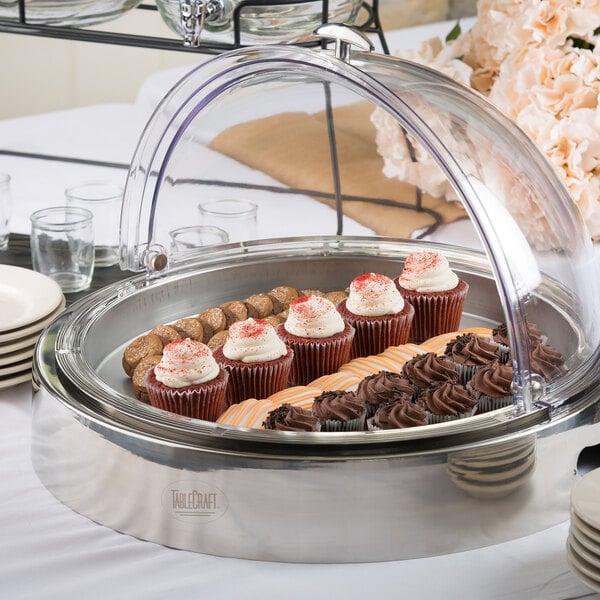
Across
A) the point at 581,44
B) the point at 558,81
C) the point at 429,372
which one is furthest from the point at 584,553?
the point at 581,44

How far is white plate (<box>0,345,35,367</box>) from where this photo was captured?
1.80 m

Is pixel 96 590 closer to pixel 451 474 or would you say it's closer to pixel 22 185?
pixel 451 474

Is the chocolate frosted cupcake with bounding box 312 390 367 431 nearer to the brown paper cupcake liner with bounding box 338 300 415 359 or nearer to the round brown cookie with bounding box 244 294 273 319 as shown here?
the brown paper cupcake liner with bounding box 338 300 415 359

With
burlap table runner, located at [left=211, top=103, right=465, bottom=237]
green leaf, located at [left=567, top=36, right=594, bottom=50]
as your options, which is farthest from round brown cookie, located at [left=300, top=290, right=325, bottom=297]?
green leaf, located at [left=567, top=36, right=594, bottom=50]

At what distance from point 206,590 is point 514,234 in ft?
2.10

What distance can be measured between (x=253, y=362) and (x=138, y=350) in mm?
224

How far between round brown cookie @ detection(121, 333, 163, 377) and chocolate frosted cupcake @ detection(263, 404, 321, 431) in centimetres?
37

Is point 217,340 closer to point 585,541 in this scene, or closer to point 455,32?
point 585,541

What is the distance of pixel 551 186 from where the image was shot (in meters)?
1.63

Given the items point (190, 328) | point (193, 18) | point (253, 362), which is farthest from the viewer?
point (193, 18)

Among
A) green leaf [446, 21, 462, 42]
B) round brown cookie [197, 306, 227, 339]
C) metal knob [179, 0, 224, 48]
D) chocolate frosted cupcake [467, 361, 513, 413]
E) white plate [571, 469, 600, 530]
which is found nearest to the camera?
white plate [571, 469, 600, 530]

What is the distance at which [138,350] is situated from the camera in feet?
5.69

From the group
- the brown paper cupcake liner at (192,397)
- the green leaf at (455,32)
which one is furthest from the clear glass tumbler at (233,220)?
the brown paper cupcake liner at (192,397)

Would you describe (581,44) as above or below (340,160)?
above
